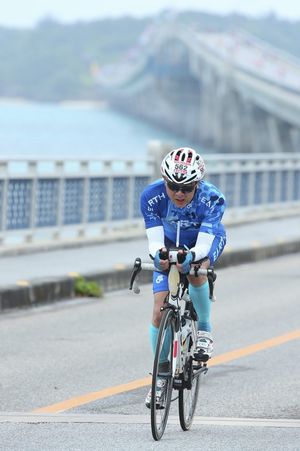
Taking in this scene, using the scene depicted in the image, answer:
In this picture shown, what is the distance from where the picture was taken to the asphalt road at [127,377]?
7.36 metres

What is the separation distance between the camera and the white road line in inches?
309

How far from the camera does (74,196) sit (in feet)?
66.2

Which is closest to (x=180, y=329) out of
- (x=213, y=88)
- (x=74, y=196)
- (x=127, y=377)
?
(x=127, y=377)

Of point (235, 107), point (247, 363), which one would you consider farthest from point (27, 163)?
point (235, 107)

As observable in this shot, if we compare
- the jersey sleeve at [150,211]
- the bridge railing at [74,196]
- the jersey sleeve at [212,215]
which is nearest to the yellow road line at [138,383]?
the jersey sleeve at [150,211]

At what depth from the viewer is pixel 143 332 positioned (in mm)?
12438

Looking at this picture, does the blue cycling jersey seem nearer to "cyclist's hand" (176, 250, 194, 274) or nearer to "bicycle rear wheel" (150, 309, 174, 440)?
"cyclist's hand" (176, 250, 194, 274)

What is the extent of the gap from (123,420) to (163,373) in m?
0.81

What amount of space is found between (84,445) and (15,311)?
676 centimetres

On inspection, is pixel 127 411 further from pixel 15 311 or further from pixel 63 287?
pixel 63 287

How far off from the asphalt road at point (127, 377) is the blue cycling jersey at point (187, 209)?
1121 mm

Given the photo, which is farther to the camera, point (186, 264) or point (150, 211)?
point (150, 211)

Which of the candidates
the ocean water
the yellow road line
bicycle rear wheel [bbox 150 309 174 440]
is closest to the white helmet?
bicycle rear wheel [bbox 150 309 174 440]

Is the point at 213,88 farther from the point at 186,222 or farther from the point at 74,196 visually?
the point at 186,222
